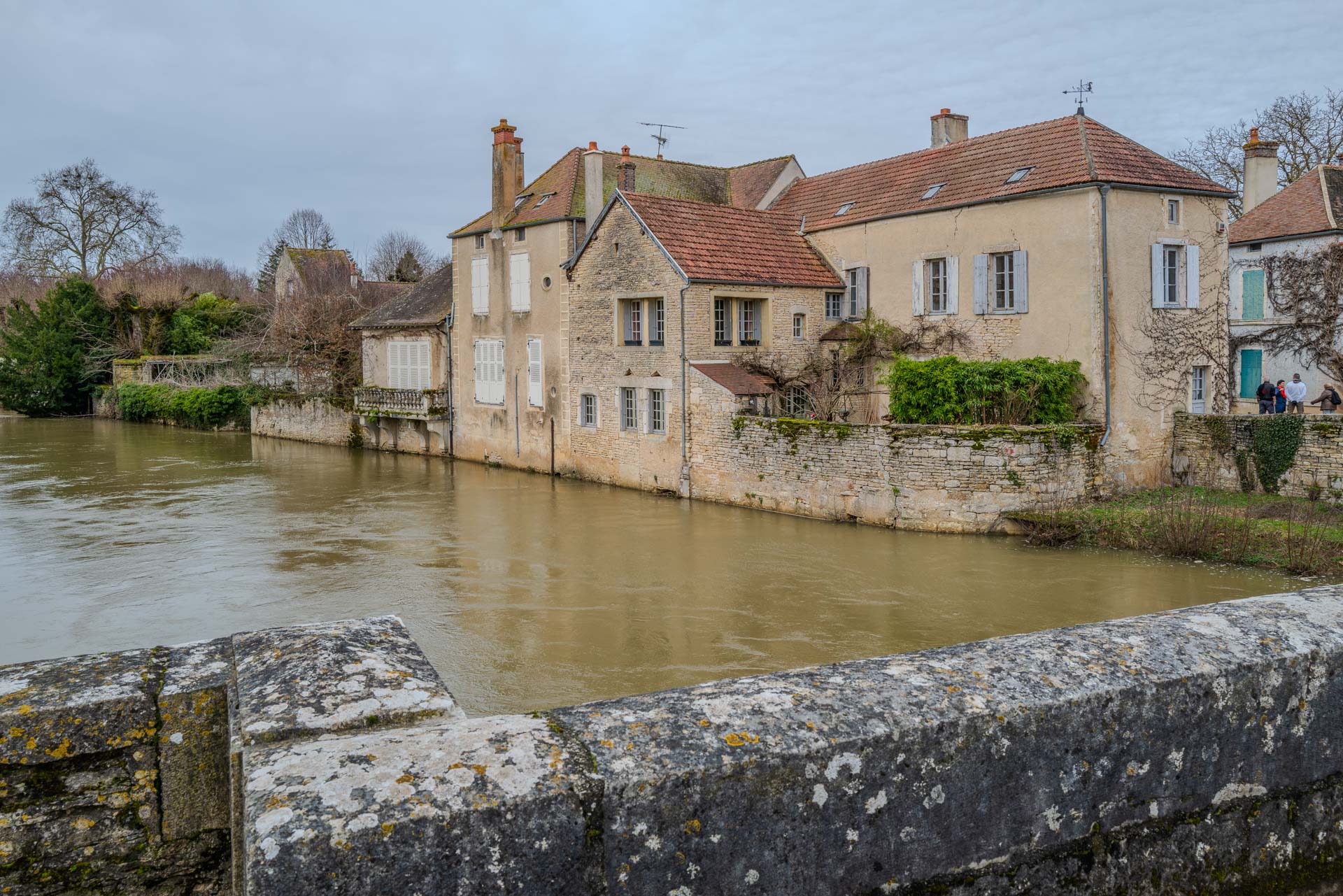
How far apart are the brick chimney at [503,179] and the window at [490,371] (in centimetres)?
344

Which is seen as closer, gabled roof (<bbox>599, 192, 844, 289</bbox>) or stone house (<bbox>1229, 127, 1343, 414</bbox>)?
gabled roof (<bbox>599, 192, 844, 289</bbox>)

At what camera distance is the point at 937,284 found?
2227 cm

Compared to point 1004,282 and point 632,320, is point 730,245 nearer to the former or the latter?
point 632,320

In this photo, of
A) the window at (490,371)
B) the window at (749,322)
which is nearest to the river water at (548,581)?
the window at (749,322)

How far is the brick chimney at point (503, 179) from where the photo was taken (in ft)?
97.3

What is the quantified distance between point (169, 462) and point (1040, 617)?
88.5 ft

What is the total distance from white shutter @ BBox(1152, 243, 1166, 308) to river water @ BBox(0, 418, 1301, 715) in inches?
240

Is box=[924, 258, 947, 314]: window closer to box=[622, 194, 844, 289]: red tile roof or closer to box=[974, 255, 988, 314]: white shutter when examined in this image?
box=[974, 255, 988, 314]: white shutter

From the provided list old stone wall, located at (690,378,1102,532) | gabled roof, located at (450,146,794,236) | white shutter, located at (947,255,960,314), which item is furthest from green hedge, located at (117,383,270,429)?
white shutter, located at (947,255,960,314)

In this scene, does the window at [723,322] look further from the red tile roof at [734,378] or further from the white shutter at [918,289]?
the white shutter at [918,289]

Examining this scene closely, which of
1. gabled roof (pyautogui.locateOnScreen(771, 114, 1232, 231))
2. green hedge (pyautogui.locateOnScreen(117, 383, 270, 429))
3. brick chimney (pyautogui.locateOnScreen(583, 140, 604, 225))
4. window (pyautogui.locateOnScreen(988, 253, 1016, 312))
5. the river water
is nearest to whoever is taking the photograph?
the river water

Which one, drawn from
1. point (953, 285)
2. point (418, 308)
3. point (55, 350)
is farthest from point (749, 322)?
point (55, 350)

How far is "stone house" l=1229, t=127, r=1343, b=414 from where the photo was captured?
25719 millimetres

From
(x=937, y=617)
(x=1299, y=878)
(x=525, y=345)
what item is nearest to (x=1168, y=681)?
(x=1299, y=878)
